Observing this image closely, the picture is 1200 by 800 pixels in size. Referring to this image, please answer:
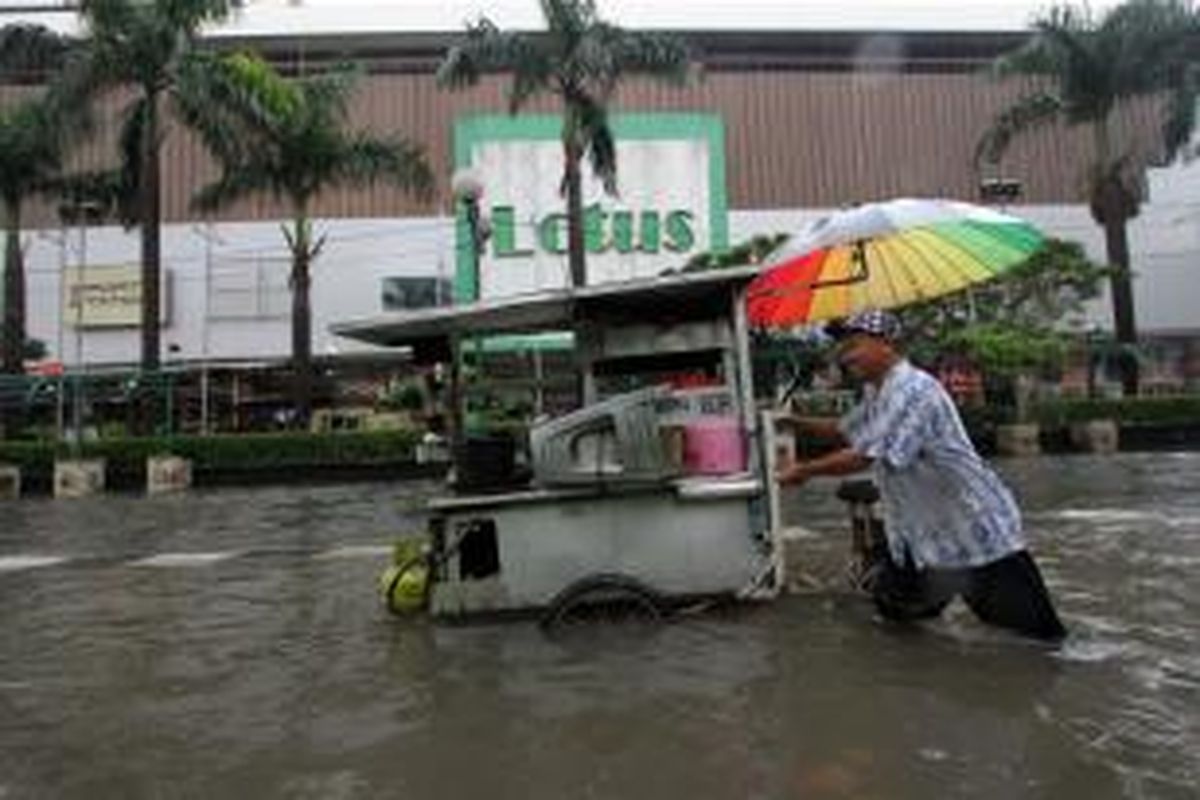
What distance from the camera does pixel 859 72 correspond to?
5922 centimetres

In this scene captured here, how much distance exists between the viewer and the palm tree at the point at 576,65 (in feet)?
112

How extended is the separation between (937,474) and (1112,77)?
34.4 meters

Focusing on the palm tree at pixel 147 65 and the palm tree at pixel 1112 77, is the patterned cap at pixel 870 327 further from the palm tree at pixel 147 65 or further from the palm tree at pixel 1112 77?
the palm tree at pixel 1112 77

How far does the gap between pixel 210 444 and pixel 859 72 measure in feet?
113

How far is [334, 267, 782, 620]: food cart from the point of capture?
9500 mm

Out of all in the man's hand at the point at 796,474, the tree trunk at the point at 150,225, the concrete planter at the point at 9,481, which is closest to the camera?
the man's hand at the point at 796,474

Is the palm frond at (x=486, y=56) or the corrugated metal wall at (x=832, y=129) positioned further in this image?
the corrugated metal wall at (x=832, y=129)

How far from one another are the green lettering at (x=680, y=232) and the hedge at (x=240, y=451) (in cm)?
2323

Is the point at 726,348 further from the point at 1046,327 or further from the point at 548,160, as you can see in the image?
the point at 548,160

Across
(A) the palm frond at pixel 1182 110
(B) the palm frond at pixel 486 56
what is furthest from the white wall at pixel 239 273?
(A) the palm frond at pixel 1182 110

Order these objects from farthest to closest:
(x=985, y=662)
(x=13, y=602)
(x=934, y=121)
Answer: (x=934, y=121) → (x=13, y=602) → (x=985, y=662)

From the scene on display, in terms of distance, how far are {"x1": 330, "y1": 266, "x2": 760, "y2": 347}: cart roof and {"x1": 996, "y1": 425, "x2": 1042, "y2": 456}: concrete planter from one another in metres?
22.4

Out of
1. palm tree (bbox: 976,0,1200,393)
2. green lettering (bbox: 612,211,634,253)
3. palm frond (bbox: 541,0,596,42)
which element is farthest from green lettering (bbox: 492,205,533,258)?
palm frond (bbox: 541,0,596,42)

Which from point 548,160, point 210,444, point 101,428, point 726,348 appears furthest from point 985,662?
point 548,160
